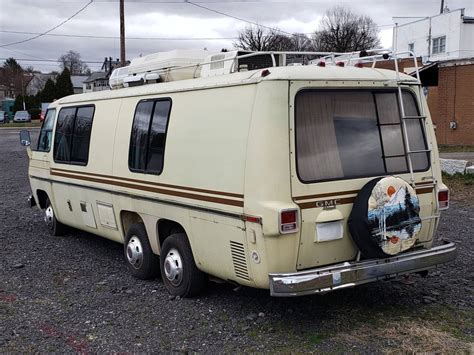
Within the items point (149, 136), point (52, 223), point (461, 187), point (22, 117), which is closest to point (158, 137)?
point (149, 136)

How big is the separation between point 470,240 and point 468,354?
3811mm

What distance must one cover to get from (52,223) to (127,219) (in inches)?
106

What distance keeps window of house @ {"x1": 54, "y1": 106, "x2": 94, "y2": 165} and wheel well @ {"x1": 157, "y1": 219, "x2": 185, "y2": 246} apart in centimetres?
176

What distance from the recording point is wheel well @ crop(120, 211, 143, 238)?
655 cm

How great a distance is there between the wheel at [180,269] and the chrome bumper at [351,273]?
130cm

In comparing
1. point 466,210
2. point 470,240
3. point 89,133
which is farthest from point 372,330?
point 466,210

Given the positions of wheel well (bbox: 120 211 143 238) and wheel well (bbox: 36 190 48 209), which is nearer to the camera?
wheel well (bbox: 120 211 143 238)

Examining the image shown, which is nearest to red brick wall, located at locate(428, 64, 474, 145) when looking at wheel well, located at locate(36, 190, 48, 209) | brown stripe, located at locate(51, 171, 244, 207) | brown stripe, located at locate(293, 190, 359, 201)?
wheel well, located at locate(36, 190, 48, 209)

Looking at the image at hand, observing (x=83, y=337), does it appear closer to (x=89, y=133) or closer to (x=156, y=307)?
(x=156, y=307)

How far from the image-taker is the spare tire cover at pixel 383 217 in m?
4.66

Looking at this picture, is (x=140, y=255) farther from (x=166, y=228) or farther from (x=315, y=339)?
(x=315, y=339)

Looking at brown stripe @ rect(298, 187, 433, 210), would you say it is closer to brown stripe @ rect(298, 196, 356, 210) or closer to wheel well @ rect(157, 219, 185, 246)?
brown stripe @ rect(298, 196, 356, 210)

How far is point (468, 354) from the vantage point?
14.3 ft

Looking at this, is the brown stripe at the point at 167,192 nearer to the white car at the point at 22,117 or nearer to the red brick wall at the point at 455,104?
the red brick wall at the point at 455,104
